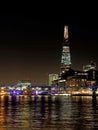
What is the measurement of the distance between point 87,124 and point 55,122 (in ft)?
11.1

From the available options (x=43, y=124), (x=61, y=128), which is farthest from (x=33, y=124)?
(x=61, y=128)

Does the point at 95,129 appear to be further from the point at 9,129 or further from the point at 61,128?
the point at 9,129

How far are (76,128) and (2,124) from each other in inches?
275

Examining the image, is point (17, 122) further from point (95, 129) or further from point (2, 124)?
point (95, 129)

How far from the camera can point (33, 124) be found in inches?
1847

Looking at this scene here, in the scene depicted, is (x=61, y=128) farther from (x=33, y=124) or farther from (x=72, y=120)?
(x=72, y=120)

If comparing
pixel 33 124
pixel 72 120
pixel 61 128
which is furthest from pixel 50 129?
pixel 72 120

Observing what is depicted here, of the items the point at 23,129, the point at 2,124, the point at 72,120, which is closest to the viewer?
the point at 23,129

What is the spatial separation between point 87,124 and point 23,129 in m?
7.71

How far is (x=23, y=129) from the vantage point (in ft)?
139

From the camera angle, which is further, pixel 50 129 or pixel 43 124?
pixel 43 124

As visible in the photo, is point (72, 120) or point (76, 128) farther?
point (72, 120)

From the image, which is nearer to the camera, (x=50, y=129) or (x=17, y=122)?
(x=50, y=129)

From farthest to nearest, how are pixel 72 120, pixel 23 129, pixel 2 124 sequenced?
1. pixel 72 120
2. pixel 2 124
3. pixel 23 129
